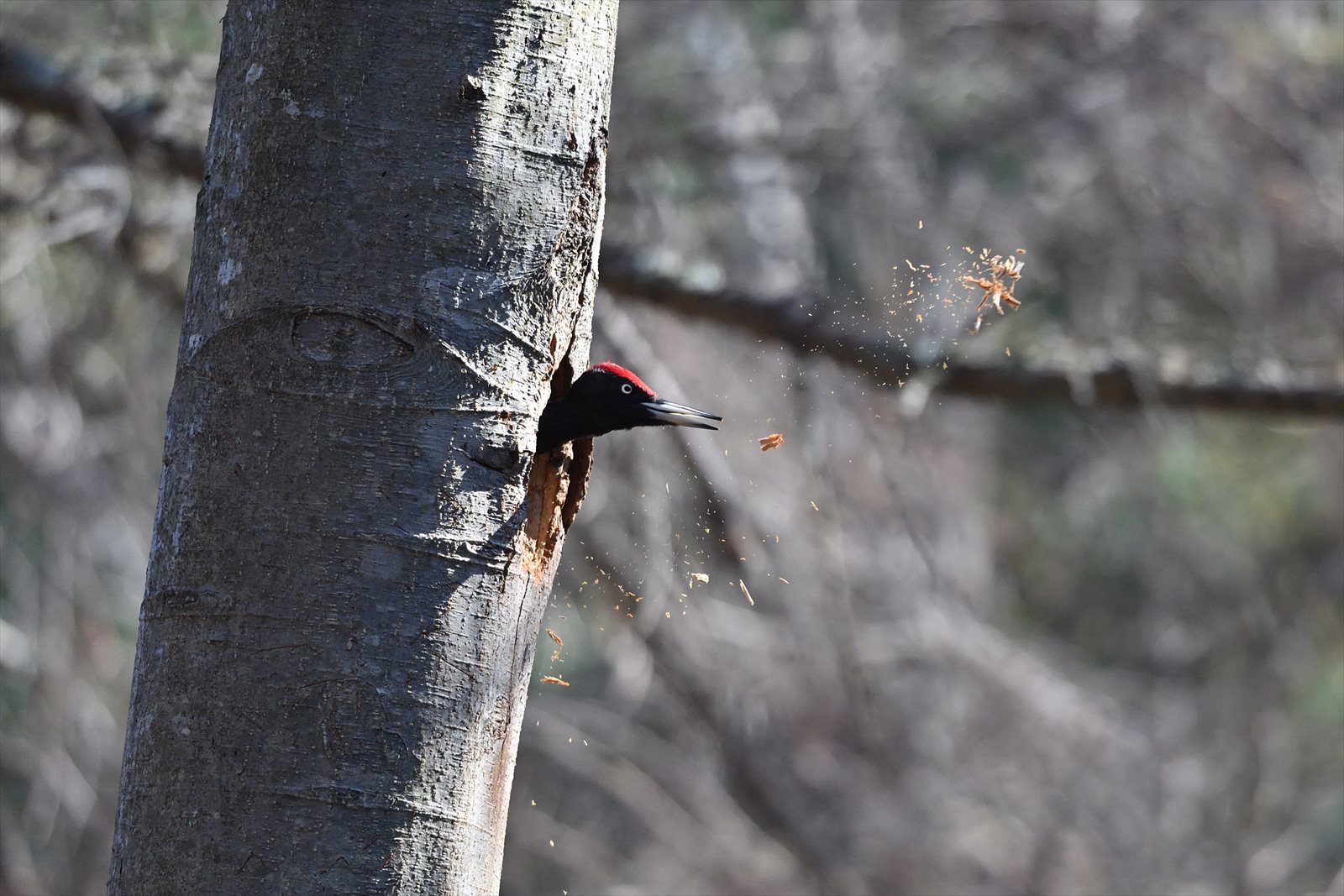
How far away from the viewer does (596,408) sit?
1653mm

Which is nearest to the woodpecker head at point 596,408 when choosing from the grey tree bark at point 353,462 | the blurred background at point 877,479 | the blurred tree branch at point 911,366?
the grey tree bark at point 353,462

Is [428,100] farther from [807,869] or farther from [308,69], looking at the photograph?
[807,869]

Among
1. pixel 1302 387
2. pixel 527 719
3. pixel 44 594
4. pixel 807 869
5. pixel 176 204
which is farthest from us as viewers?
pixel 807 869

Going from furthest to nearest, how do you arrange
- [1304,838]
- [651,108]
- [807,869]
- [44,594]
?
[1304,838] < [807,869] < [651,108] < [44,594]

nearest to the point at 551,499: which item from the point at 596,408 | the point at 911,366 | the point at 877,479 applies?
the point at 596,408

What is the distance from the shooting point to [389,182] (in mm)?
1336

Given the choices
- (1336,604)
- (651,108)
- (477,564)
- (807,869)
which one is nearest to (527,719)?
(807,869)

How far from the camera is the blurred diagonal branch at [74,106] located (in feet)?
10.8

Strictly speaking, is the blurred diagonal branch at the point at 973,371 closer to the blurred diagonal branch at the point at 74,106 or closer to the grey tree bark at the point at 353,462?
the blurred diagonal branch at the point at 74,106

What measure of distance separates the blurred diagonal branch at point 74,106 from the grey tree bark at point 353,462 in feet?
6.98

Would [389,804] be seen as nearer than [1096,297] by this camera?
Yes

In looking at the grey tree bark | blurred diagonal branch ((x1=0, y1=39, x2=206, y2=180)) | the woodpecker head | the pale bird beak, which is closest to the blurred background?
blurred diagonal branch ((x1=0, y1=39, x2=206, y2=180))

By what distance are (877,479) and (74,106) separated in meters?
4.84

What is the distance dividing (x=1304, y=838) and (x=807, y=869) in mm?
4474
